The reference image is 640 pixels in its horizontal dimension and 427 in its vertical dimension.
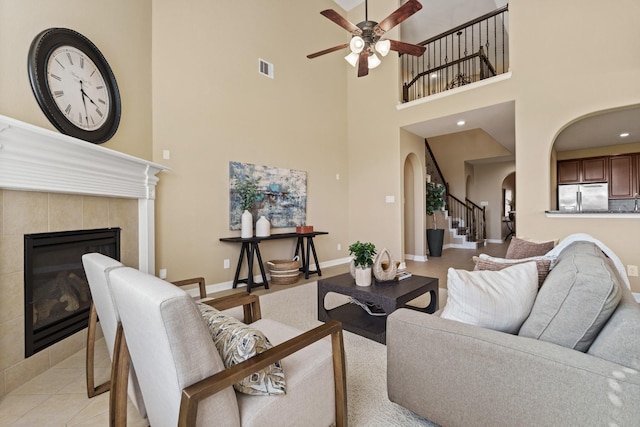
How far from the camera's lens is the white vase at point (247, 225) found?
3.88 meters

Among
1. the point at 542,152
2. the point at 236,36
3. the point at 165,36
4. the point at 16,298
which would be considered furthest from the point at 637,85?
the point at 16,298

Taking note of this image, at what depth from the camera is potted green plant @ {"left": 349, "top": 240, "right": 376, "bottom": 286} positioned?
2.45m

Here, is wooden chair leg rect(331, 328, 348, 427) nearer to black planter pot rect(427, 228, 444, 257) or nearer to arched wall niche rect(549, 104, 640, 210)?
arched wall niche rect(549, 104, 640, 210)

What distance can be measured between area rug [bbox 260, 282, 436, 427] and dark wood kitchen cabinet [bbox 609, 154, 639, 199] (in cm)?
740

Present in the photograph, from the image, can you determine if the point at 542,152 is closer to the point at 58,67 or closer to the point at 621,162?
the point at 621,162

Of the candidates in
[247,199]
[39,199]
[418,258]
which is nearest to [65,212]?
[39,199]

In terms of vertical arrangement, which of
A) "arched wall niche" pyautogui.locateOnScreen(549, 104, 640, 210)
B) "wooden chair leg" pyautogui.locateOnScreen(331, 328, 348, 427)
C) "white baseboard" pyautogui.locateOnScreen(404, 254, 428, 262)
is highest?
"arched wall niche" pyautogui.locateOnScreen(549, 104, 640, 210)

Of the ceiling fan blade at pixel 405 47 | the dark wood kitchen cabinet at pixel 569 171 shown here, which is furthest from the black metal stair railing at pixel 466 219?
the ceiling fan blade at pixel 405 47

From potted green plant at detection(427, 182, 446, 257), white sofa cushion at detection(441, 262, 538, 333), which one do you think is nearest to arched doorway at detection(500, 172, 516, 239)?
potted green plant at detection(427, 182, 446, 257)

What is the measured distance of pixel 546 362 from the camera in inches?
37.4

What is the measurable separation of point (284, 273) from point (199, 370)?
329 centimetres

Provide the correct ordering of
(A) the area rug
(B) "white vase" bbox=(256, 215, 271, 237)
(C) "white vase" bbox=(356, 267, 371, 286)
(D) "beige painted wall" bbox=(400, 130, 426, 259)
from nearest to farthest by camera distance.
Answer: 1. (A) the area rug
2. (C) "white vase" bbox=(356, 267, 371, 286)
3. (B) "white vase" bbox=(256, 215, 271, 237)
4. (D) "beige painted wall" bbox=(400, 130, 426, 259)

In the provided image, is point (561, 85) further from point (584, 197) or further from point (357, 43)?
point (584, 197)

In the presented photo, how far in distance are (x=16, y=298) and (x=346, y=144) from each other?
524 centimetres
